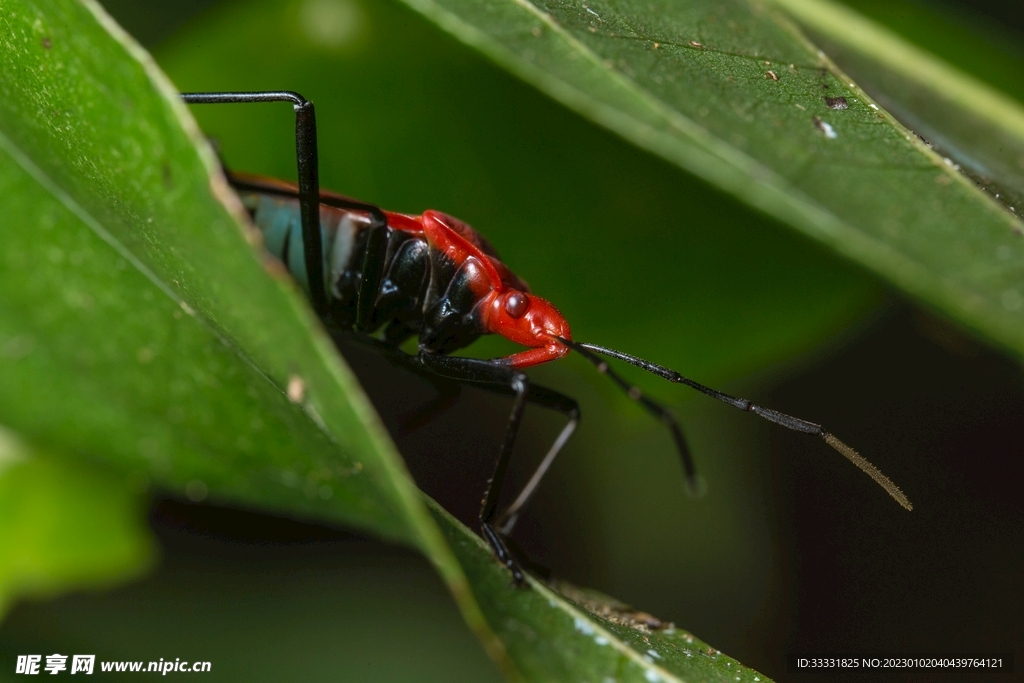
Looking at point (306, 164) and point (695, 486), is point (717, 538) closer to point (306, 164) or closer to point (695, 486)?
point (695, 486)

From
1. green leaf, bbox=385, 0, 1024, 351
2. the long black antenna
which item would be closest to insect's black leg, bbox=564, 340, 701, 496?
the long black antenna

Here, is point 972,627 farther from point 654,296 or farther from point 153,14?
point 153,14

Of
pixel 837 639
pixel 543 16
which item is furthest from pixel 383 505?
pixel 837 639

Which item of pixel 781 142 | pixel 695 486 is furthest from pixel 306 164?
pixel 695 486

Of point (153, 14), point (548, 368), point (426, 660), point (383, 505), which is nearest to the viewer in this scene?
point (383, 505)

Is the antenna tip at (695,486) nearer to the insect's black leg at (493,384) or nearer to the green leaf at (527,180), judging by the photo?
the green leaf at (527,180)

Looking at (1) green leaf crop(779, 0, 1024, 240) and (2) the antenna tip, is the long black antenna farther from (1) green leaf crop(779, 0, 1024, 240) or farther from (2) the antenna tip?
(1) green leaf crop(779, 0, 1024, 240)
